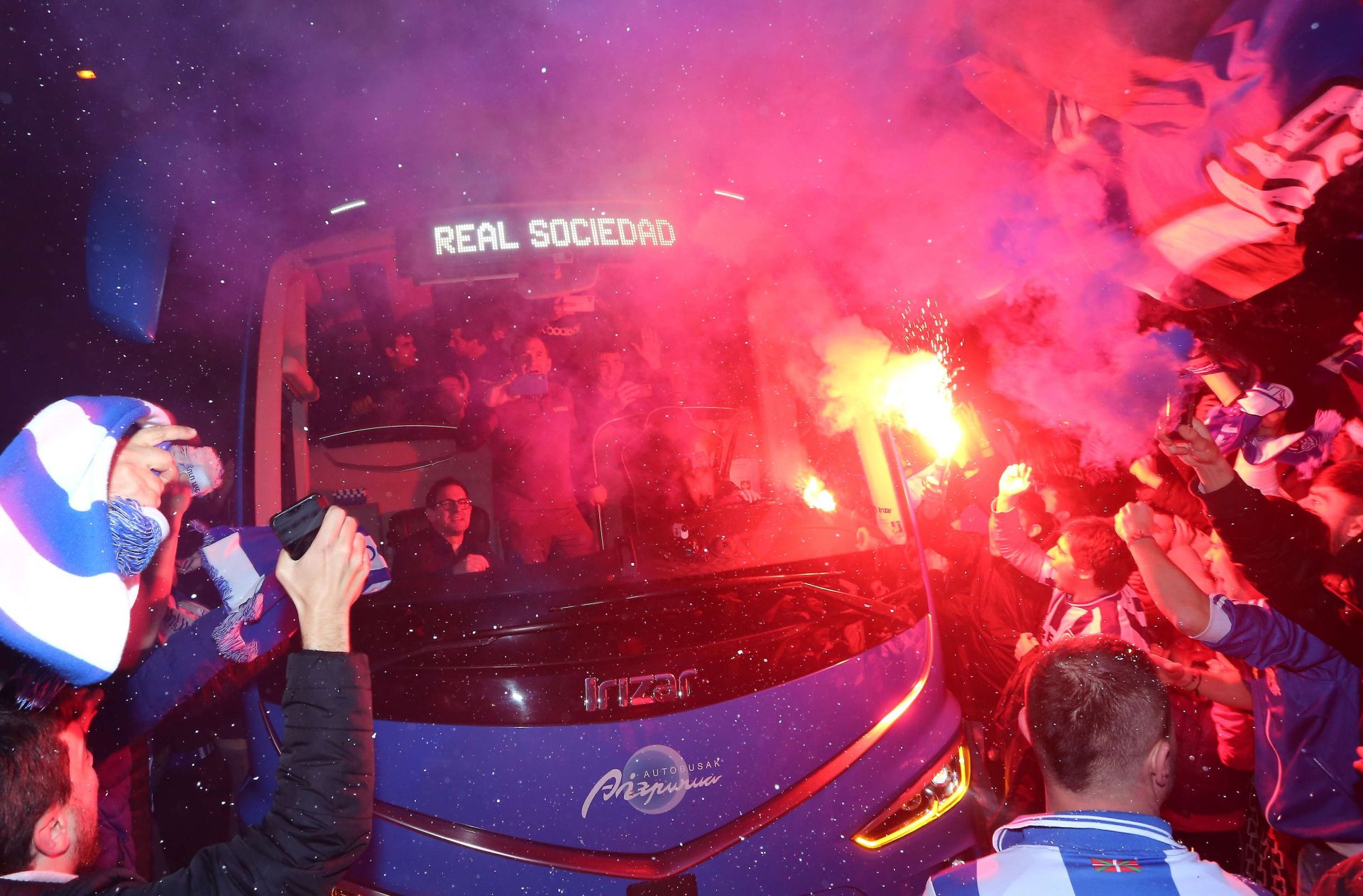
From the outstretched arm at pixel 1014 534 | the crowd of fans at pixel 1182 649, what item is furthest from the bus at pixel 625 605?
the outstretched arm at pixel 1014 534

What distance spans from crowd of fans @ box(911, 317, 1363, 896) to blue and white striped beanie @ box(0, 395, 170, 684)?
5.38 ft

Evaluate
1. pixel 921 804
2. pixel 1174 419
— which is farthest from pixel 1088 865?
pixel 1174 419

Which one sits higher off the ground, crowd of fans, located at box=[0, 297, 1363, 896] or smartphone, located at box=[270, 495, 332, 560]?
smartphone, located at box=[270, 495, 332, 560]

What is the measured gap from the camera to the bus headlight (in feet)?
7.61

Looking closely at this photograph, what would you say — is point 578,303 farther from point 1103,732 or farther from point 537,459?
point 1103,732

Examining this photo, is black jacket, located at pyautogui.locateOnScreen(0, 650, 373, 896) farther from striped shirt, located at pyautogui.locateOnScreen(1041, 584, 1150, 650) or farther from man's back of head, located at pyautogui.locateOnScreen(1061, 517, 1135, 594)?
man's back of head, located at pyautogui.locateOnScreen(1061, 517, 1135, 594)

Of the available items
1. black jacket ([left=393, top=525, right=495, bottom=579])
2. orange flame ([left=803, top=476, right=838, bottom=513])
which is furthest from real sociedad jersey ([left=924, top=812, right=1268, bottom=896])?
black jacket ([left=393, top=525, right=495, bottom=579])

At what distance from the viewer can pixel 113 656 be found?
126 centimetres

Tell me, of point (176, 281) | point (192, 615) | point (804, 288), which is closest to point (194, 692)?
point (192, 615)

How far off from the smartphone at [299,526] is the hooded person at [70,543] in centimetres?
23

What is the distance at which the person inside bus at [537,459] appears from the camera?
11.6 ft

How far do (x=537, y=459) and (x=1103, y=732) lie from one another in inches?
112

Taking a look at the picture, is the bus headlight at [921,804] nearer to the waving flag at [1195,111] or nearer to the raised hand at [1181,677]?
the raised hand at [1181,677]

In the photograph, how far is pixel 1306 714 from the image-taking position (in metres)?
2.49
